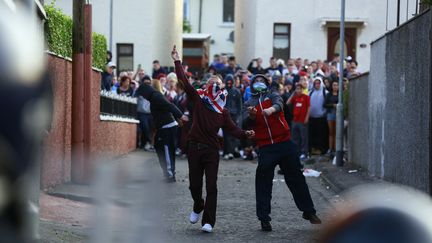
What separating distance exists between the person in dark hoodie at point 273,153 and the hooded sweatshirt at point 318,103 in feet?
40.9

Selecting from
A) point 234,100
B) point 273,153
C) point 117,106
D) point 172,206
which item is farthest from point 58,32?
point 234,100

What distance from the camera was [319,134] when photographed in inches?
925

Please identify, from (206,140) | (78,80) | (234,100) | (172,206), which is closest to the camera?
(172,206)

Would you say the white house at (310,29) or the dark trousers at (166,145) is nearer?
the dark trousers at (166,145)

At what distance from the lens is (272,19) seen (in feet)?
129

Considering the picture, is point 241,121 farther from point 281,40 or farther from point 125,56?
point 125,56

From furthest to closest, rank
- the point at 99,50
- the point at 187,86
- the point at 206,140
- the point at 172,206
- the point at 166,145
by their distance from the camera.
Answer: the point at 99,50 → the point at 166,145 → the point at 187,86 → the point at 206,140 → the point at 172,206

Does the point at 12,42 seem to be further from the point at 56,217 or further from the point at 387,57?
the point at 387,57

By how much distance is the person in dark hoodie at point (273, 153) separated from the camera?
1094 cm

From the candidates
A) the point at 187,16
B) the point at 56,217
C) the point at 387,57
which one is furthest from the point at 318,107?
the point at 187,16

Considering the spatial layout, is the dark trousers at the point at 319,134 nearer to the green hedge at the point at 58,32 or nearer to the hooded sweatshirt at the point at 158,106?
the hooded sweatshirt at the point at 158,106

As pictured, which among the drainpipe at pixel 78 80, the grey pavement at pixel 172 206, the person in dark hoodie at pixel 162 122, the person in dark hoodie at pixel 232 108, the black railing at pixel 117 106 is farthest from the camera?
the person in dark hoodie at pixel 232 108

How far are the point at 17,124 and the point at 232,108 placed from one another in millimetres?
21155

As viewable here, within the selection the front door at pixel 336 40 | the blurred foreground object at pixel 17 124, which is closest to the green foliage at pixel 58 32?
the blurred foreground object at pixel 17 124
